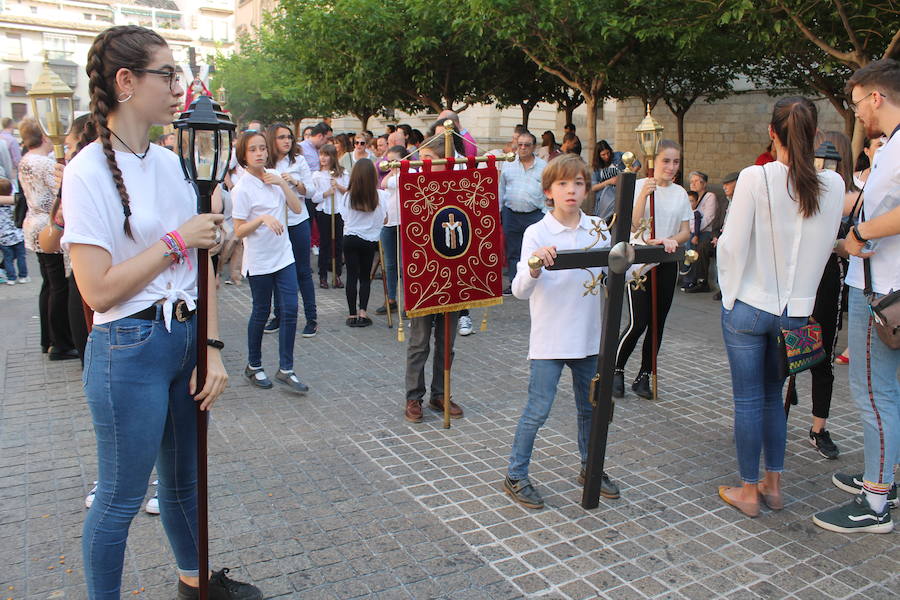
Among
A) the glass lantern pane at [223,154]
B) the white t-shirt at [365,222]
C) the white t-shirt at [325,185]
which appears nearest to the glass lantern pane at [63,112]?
the white t-shirt at [365,222]

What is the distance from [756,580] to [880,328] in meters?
1.30

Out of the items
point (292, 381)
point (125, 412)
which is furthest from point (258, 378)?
point (125, 412)

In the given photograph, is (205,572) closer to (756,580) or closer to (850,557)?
(756,580)

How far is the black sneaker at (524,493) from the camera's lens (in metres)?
3.99

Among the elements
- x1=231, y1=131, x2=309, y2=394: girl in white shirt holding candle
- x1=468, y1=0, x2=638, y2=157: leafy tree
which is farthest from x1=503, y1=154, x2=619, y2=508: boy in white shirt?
x1=468, y1=0, x2=638, y2=157: leafy tree

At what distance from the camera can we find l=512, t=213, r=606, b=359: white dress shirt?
3.89 m

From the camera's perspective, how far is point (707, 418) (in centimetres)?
538

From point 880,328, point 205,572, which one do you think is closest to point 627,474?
point 880,328

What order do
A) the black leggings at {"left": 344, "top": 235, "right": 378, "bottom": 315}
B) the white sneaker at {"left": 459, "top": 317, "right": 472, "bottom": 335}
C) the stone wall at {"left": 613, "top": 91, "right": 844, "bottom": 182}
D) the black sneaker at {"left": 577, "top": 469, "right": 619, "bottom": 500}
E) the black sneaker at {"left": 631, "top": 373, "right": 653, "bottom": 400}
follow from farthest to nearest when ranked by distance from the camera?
the stone wall at {"left": 613, "top": 91, "right": 844, "bottom": 182}
the black leggings at {"left": 344, "top": 235, "right": 378, "bottom": 315}
the white sneaker at {"left": 459, "top": 317, "right": 472, "bottom": 335}
the black sneaker at {"left": 631, "top": 373, "right": 653, "bottom": 400}
the black sneaker at {"left": 577, "top": 469, "right": 619, "bottom": 500}

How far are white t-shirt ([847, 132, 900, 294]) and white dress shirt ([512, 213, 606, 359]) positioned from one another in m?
1.32

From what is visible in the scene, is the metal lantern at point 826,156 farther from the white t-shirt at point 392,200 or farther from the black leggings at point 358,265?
the black leggings at point 358,265

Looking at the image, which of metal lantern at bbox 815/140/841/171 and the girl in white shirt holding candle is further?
the girl in white shirt holding candle

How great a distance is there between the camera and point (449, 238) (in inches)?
198

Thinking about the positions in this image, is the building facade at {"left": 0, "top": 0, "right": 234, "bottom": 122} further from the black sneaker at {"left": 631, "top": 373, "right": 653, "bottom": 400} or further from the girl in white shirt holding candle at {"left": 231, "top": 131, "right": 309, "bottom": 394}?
the black sneaker at {"left": 631, "top": 373, "right": 653, "bottom": 400}
